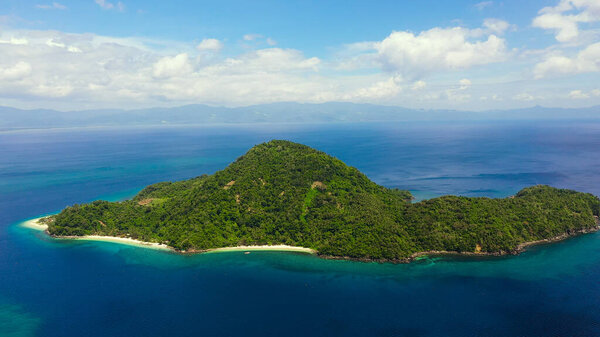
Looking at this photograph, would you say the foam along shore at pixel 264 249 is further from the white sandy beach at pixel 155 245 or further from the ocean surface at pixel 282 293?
the ocean surface at pixel 282 293

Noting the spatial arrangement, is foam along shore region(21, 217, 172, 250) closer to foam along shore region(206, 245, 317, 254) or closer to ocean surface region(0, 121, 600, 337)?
ocean surface region(0, 121, 600, 337)

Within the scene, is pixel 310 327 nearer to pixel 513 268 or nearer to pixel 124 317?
pixel 124 317

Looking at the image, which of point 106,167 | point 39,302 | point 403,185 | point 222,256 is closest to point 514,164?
point 403,185

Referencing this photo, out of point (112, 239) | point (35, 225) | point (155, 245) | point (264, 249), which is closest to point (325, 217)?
A: point (264, 249)

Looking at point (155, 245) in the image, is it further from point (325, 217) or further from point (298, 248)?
point (325, 217)

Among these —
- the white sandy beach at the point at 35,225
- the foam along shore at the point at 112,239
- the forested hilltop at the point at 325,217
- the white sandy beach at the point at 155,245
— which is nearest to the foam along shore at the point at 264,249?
the white sandy beach at the point at 155,245

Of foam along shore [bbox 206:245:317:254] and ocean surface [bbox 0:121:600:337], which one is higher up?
foam along shore [bbox 206:245:317:254]

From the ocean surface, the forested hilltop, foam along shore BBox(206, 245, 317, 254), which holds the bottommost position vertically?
the ocean surface

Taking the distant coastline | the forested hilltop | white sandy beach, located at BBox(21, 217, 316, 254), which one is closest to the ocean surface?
the distant coastline
